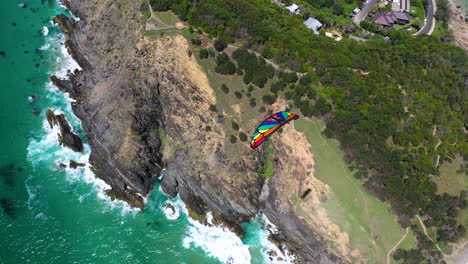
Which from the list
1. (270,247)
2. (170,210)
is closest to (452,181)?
(270,247)

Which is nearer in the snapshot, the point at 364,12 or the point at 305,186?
the point at 305,186

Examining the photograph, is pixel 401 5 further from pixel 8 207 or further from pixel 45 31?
pixel 8 207

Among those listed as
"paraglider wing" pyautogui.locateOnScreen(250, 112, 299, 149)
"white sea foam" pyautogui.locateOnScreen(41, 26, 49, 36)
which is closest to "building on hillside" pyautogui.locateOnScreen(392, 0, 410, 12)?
"paraglider wing" pyautogui.locateOnScreen(250, 112, 299, 149)

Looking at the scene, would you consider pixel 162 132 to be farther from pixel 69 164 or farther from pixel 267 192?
pixel 267 192

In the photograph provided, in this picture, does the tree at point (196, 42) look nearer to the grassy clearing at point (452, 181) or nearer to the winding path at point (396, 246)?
the grassy clearing at point (452, 181)

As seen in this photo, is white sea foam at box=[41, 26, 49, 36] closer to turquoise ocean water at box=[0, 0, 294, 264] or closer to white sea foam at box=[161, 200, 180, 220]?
turquoise ocean water at box=[0, 0, 294, 264]

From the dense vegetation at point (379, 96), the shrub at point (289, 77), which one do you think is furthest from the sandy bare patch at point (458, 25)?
the shrub at point (289, 77)
